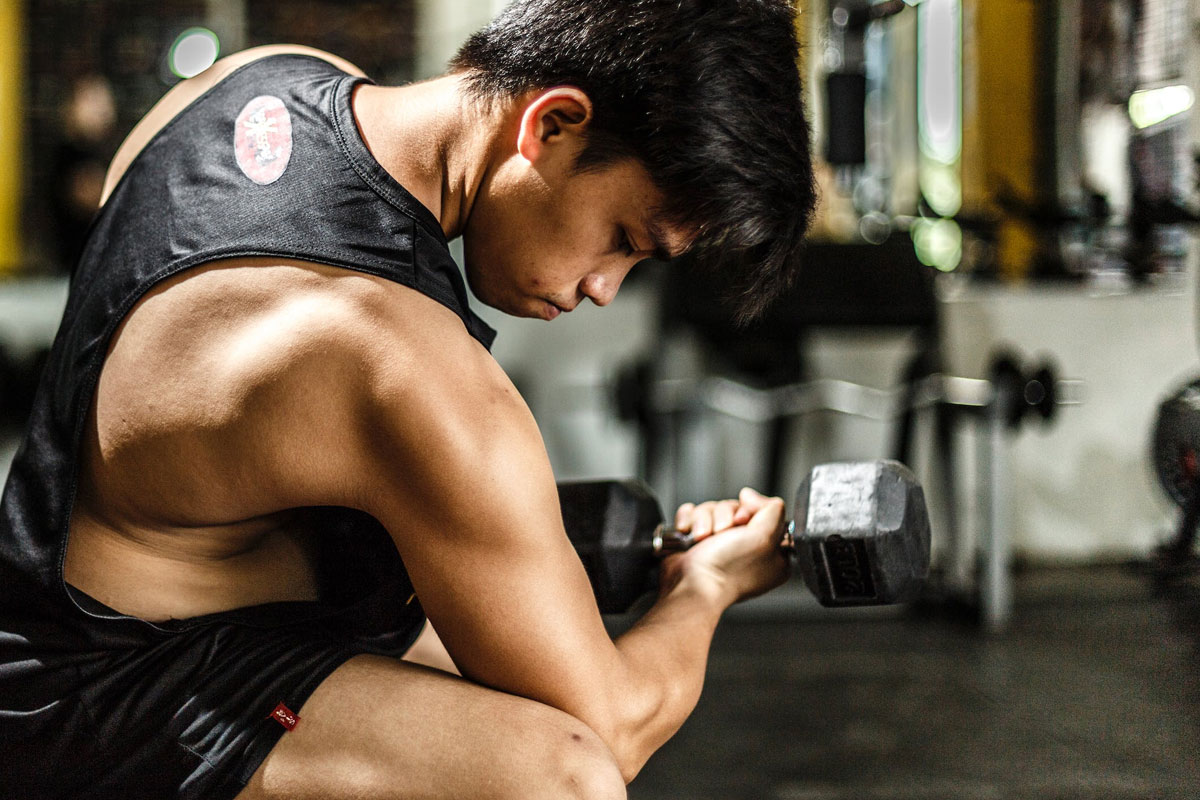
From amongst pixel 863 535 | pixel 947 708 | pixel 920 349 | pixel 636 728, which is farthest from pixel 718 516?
pixel 920 349

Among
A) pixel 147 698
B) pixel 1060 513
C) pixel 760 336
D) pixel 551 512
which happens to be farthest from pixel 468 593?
pixel 1060 513

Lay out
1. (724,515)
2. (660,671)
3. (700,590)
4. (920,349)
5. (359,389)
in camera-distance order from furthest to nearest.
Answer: (920,349), (724,515), (700,590), (660,671), (359,389)

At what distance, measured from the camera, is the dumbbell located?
1156 millimetres

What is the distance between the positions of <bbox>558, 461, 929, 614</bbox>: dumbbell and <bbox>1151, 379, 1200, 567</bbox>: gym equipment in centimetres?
34

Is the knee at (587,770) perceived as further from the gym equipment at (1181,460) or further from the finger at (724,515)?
the gym equipment at (1181,460)

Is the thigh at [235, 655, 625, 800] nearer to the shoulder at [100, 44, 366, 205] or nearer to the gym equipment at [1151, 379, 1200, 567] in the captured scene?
the shoulder at [100, 44, 366, 205]

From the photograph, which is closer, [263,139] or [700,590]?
[263,139]

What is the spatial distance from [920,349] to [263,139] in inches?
103

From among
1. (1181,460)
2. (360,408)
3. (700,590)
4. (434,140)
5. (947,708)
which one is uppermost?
(434,140)

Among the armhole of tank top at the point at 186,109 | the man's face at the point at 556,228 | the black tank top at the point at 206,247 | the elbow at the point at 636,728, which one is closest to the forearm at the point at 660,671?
the elbow at the point at 636,728

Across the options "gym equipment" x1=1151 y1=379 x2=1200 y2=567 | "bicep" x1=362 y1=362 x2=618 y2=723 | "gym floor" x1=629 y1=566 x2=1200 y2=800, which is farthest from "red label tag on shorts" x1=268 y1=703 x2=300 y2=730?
"gym equipment" x1=1151 y1=379 x2=1200 y2=567

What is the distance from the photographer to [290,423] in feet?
Result: 2.89

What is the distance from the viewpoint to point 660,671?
3.56ft

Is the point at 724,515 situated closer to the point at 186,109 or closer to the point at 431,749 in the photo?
the point at 431,749
